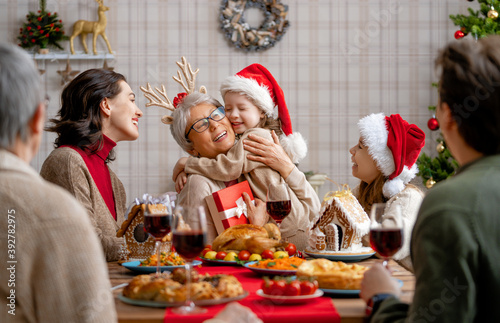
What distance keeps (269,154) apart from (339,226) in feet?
2.50

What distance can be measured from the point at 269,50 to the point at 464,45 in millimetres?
4368

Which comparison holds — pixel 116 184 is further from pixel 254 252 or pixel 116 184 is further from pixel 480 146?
pixel 480 146

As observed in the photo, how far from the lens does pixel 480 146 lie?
46.8 inches

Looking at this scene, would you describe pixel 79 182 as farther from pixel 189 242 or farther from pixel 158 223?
pixel 189 242

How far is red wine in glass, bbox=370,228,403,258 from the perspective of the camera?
4.88ft

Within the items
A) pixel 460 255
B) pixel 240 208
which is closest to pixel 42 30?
pixel 240 208

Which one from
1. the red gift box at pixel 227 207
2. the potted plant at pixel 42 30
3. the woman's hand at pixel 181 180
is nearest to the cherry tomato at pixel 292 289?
the red gift box at pixel 227 207

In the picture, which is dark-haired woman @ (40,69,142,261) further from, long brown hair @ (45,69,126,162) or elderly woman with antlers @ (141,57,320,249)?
elderly woman with antlers @ (141,57,320,249)

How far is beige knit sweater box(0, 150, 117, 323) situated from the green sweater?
622mm

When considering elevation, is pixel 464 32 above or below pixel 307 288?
above

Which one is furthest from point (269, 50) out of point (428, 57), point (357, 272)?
point (357, 272)

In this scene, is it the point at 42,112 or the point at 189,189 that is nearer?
the point at 42,112

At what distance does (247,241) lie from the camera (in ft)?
6.81

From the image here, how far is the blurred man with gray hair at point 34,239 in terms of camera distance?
0.99 metres
